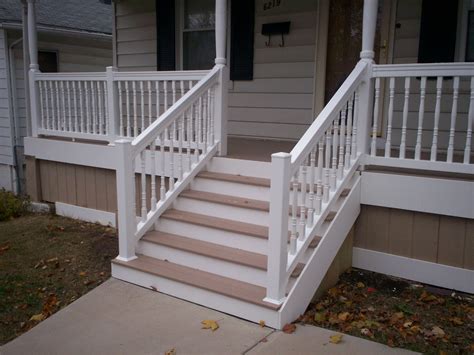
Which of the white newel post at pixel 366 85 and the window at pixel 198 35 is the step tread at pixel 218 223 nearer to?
the white newel post at pixel 366 85

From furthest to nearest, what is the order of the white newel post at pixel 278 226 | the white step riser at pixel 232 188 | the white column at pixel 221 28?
the white column at pixel 221 28, the white step riser at pixel 232 188, the white newel post at pixel 278 226

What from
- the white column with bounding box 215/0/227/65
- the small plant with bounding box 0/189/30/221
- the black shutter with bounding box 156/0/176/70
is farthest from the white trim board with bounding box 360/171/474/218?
the small plant with bounding box 0/189/30/221

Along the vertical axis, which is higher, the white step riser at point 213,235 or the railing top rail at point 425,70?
the railing top rail at point 425,70

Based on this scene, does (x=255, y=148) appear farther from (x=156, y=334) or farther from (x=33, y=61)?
(x=33, y=61)

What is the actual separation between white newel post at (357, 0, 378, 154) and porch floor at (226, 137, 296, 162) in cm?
108

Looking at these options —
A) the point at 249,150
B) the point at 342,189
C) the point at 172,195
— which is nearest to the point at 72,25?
the point at 249,150

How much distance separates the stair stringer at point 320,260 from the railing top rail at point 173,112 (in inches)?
70.9

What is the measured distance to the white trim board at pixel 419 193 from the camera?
3.88 metres

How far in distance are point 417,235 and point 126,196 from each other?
2.57 metres

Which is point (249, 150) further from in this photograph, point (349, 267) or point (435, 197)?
point (435, 197)

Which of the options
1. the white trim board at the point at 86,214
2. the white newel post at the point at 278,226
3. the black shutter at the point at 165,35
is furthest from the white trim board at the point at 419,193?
the black shutter at the point at 165,35

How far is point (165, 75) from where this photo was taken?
5.34 meters

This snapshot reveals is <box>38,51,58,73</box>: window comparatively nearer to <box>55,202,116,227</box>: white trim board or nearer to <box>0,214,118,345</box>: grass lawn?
<box>55,202,116,227</box>: white trim board

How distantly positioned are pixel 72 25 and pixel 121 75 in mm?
5844
